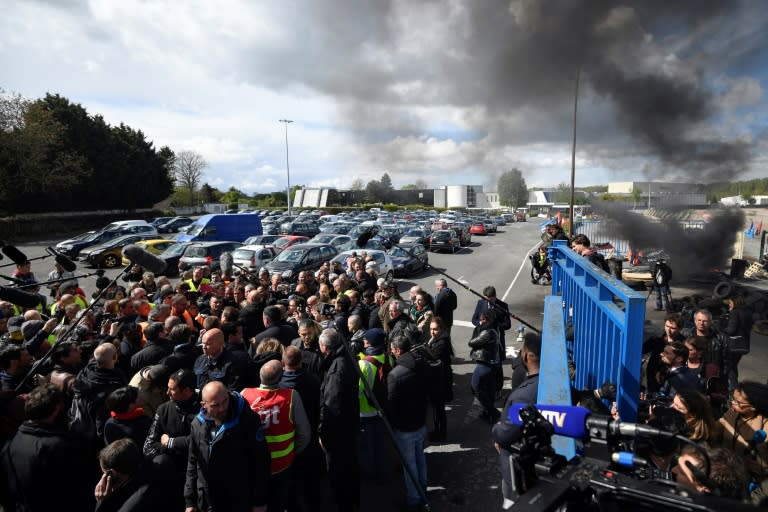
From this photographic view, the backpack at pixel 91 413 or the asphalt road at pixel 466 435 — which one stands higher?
the backpack at pixel 91 413

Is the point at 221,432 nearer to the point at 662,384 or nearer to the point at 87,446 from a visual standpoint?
the point at 87,446

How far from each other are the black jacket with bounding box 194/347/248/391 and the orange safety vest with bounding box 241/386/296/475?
64 centimetres

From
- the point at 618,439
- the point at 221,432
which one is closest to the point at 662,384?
the point at 618,439

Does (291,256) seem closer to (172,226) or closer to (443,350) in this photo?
(443,350)

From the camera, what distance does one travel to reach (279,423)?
3549mm

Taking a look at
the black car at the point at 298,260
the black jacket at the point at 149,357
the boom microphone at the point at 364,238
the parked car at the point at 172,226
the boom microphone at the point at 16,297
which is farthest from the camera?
the parked car at the point at 172,226

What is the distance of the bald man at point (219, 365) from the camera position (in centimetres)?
420

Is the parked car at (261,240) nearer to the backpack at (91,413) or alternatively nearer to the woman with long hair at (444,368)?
the woman with long hair at (444,368)

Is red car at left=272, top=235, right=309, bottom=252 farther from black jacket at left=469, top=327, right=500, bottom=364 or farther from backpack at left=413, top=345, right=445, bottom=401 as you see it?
backpack at left=413, top=345, right=445, bottom=401

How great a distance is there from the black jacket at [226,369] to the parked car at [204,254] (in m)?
12.0

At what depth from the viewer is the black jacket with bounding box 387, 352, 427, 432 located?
4156 millimetres

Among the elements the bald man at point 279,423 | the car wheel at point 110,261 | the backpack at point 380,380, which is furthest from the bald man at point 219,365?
the car wheel at point 110,261

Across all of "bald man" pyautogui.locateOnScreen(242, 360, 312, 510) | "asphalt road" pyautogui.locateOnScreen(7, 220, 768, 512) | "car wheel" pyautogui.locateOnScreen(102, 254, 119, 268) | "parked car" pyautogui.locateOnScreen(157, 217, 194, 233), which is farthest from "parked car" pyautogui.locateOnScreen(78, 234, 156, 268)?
"bald man" pyautogui.locateOnScreen(242, 360, 312, 510)

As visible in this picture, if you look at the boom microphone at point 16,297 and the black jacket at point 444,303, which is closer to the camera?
the boom microphone at point 16,297
